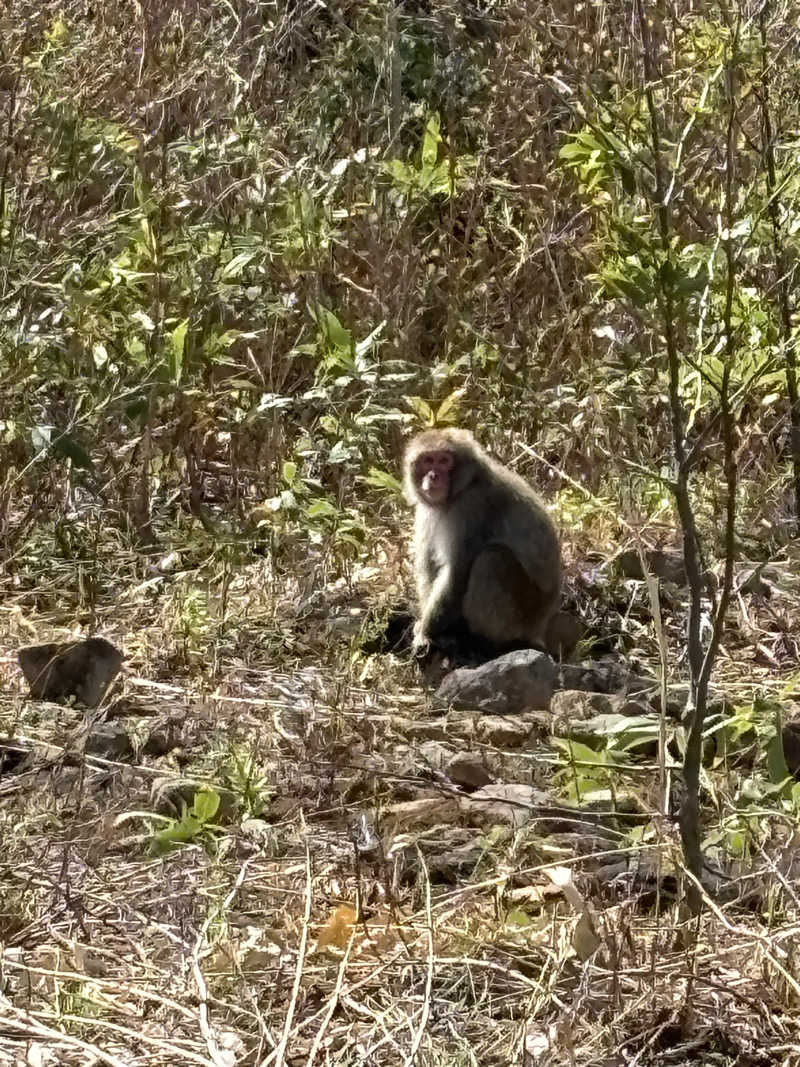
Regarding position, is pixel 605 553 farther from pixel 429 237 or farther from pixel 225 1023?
pixel 225 1023

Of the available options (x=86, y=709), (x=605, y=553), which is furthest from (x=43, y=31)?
(x=86, y=709)

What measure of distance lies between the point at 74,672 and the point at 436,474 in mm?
1834

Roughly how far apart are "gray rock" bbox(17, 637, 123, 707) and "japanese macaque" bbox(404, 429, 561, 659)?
139 cm

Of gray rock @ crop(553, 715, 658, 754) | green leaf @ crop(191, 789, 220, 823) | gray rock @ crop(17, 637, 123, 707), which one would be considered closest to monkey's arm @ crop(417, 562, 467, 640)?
gray rock @ crop(553, 715, 658, 754)

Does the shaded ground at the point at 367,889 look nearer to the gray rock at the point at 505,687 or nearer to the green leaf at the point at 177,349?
the gray rock at the point at 505,687

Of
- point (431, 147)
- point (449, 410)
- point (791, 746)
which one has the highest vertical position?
point (431, 147)

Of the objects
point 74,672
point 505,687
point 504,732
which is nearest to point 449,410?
point 505,687

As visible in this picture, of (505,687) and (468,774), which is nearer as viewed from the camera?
(468,774)

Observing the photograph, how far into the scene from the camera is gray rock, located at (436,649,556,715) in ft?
18.5

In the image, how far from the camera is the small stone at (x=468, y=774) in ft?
15.8

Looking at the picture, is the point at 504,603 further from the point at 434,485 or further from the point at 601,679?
the point at 601,679

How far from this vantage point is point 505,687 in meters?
5.65

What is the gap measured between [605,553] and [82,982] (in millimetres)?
4095

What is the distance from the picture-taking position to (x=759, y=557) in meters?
6.99
